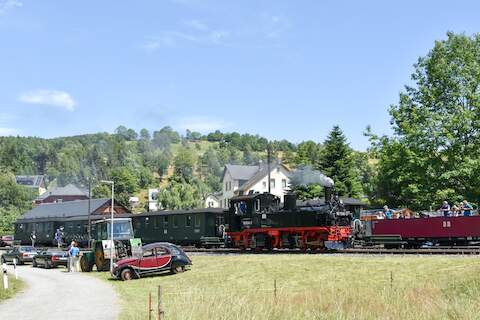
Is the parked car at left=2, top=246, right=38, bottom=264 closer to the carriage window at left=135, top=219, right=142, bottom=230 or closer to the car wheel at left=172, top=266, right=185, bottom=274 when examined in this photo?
the carriage window at left=135, top=219, right=142, bottom=230

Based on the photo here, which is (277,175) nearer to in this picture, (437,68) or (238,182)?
(238,182)

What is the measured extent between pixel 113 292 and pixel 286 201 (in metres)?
12.8

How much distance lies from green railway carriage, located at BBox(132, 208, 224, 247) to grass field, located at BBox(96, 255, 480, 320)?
10.5 m

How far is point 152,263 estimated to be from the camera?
2620cm

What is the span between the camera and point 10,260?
135 feet

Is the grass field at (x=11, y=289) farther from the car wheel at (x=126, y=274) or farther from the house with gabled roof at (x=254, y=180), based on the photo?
the house with gabled roof at (x=254, y=180)

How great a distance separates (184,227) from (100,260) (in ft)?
42.4

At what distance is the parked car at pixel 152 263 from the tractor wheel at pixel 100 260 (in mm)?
4296

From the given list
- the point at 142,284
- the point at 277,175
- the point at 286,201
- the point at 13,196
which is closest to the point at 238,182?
the point at 277,175

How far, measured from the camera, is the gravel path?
653 inches

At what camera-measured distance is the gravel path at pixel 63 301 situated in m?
16.6

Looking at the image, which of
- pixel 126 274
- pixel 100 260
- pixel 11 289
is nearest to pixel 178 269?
pixel 126 274

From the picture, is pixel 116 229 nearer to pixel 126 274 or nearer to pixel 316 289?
pixel 126 274

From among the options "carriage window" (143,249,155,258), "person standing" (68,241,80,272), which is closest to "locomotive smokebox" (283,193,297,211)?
"carriage window" (143,249,155,258)
